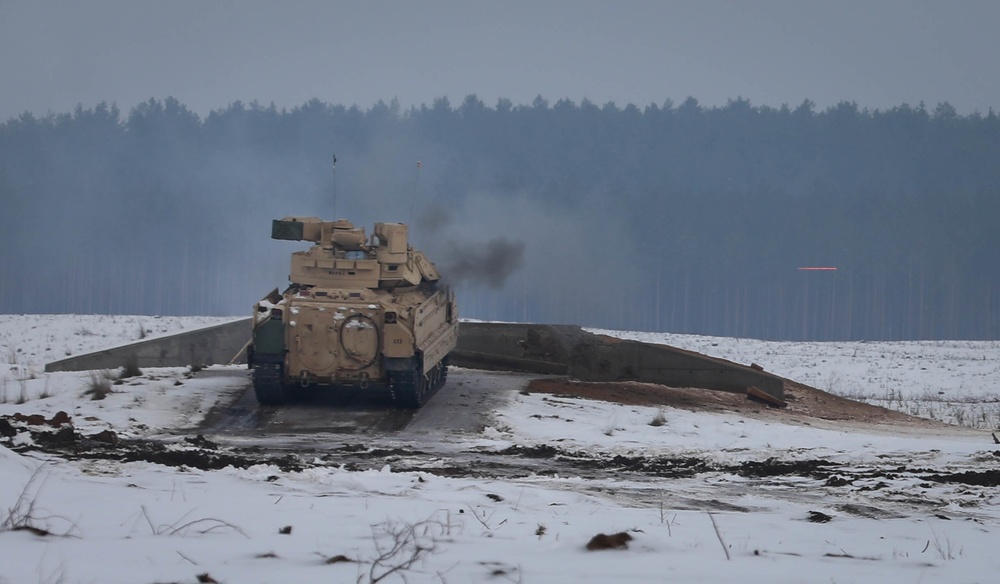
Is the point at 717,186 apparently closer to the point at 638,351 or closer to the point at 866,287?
the point at 866,287

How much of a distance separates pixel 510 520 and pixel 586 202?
172 feet

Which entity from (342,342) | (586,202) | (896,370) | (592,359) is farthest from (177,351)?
(586,202)

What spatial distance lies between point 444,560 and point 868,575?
2.15m

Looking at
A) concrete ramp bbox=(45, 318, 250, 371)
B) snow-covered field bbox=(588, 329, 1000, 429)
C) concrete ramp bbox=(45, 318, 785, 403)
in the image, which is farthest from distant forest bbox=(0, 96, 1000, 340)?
concrete ramp bbox=(45, 318, 785, 403)

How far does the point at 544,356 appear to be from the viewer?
2516 cm

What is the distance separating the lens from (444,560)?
622cm

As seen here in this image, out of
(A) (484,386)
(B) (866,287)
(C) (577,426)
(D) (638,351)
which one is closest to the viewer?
(C) (577,426)

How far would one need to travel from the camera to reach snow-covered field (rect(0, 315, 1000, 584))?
5.98m

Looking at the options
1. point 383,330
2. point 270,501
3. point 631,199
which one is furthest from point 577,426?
point 631,199

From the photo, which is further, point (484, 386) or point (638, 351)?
point (638, 351)

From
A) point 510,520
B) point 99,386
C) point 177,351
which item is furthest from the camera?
point 177,351

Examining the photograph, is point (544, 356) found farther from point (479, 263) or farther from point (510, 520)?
point (510, 520)

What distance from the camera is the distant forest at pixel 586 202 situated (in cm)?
5800

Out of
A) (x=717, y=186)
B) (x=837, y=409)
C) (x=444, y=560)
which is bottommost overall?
(x=837, y=409)
